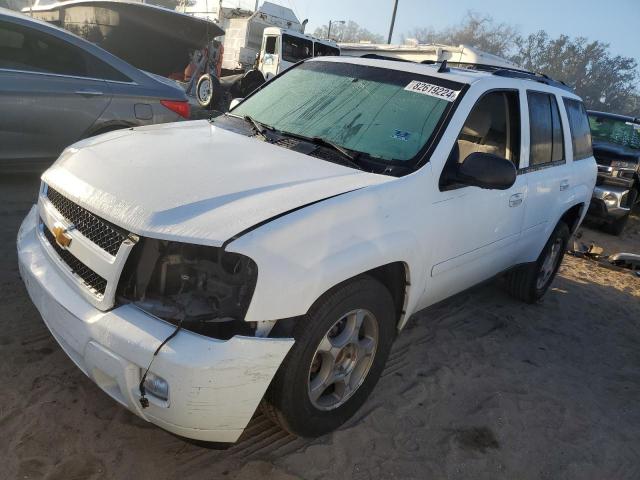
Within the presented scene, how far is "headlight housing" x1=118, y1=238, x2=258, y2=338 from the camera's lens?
6.49 feet

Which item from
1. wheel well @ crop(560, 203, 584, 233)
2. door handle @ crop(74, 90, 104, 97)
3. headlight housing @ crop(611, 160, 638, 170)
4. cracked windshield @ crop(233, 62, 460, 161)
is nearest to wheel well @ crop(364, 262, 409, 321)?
cracked windshield @ crop(233, 62, 460, 161)

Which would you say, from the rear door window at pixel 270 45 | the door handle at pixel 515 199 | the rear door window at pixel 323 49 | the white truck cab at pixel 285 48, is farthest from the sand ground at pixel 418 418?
the rear door window at pixel 323 49

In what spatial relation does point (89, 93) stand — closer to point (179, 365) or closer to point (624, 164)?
point (179, 365)

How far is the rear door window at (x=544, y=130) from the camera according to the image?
374 centimetres

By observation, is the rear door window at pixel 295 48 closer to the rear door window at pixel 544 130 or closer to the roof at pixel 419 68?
the rear door window at pixel 544 130

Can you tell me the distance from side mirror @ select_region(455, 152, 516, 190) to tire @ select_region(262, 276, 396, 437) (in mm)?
759

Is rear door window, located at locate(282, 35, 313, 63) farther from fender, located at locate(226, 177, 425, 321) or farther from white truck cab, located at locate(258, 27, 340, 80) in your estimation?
fender, located at locate(226, 177, 425, 321)

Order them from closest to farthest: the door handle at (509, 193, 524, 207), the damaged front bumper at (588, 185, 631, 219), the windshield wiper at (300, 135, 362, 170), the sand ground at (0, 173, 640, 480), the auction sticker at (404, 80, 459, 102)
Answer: the sand ground at (0, 173, 640, 480) < the windshield wiper at (300, 135, 362, 170) < the auction sticker at (404, 80, 459, 102) < the door handle at (509, 193, 524, 207) < the damaged front bumper at (588, 185, 631, 219)

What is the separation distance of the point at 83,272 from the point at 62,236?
0.24m

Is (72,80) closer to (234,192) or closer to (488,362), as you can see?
(234,192)

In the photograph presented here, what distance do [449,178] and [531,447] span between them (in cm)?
152

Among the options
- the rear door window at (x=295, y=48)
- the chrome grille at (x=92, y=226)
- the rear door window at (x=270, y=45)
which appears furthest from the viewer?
the rear door window at (x=270, y=45)

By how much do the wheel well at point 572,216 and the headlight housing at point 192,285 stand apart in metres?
3.58

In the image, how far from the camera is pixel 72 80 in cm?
477
